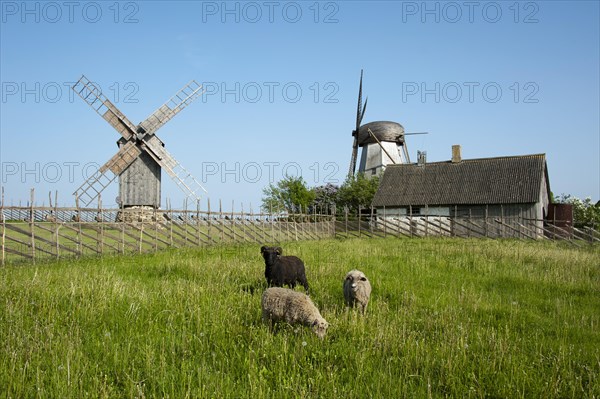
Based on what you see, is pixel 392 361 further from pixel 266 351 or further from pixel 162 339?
pixel 162 339

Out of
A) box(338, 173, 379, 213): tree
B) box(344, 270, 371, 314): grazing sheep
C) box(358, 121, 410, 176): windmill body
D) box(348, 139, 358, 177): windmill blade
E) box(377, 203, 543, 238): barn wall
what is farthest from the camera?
box(348, 139, 358, 177): windmill blade

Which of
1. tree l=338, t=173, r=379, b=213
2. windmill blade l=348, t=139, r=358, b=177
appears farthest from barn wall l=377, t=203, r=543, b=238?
windmill blade l=348, t=139, r=358, b=177

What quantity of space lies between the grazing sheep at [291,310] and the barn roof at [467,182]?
28931 millimetres

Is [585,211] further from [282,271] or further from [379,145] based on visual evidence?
[282,271]

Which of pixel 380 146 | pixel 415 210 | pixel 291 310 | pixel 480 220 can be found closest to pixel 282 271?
pixel 291 310

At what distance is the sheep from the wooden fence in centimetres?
949

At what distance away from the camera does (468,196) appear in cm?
Answer: 3331

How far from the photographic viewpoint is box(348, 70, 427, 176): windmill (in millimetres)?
48312

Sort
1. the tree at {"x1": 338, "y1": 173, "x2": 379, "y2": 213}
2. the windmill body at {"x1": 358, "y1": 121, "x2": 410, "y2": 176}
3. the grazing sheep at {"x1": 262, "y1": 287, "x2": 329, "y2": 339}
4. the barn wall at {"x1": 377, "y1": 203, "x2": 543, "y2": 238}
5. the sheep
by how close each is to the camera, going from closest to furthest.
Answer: the grazing sheep at {"x1": 262, "y1": 287, "x2": 329, "y2": 339}
the sheep
the barn wall at {"x1": 377, "y1": 203, "x2": 543, "y2": 238}
the tree at {"x1": 338, "y1": 173, "x2": 379, "y2": 213}
the windmill body at {"x1": 358, "y1": 121, "x2": 410, "y2": 176}

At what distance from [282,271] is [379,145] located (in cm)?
4111

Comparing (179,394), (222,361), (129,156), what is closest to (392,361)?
(222,361)

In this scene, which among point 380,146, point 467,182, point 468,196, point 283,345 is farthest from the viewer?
point 380,146

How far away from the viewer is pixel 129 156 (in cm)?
2917

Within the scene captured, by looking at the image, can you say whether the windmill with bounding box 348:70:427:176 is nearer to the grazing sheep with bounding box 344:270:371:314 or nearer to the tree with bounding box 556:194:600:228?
the tree with bounding box 556:194:600:228
